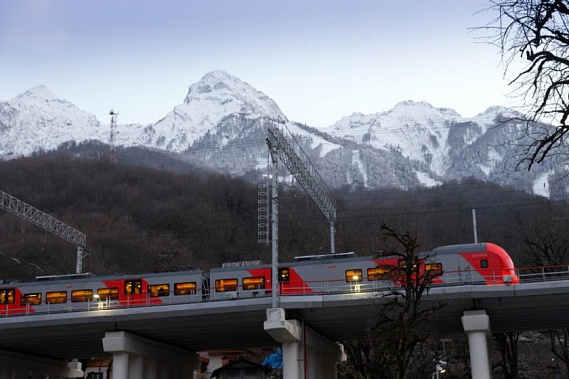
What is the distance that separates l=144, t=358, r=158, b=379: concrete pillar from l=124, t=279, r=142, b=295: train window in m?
5.38

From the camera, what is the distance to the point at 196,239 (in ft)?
422

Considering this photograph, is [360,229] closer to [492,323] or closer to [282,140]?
[492,323]

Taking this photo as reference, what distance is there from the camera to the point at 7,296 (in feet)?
179

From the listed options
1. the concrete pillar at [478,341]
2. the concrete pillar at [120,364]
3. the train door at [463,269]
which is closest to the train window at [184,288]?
the concrete pillar at [120,364]

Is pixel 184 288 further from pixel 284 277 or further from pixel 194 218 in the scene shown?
pixel 194 218

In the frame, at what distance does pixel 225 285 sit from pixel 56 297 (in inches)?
522

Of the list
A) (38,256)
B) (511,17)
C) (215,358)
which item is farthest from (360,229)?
(511,17)

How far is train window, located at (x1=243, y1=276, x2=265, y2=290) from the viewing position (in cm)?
4984

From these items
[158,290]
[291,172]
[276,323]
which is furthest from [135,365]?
[291,172]

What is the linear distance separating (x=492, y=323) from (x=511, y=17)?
45009 mm

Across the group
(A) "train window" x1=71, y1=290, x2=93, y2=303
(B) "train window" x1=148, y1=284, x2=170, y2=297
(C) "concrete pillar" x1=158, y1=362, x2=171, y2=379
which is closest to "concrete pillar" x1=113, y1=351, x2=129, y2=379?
(B) "train window" x1=148, y1=284, x2=170, y2=297

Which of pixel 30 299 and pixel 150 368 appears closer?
pixel 30 299

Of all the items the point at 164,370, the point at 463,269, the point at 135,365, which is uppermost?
the point at 463,269

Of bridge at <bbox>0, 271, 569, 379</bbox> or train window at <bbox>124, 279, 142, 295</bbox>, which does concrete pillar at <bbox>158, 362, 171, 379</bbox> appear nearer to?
bridge at <bbox>0, 271, 569, 379</bbox>
